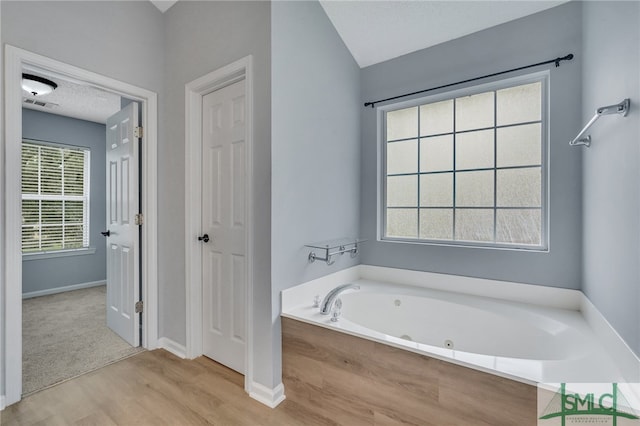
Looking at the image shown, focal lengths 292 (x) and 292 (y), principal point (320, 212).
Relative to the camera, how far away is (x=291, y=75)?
1.84 metres

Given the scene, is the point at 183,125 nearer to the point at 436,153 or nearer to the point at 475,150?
the point at 436,153

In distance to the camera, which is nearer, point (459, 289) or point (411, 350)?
point (411, 350)

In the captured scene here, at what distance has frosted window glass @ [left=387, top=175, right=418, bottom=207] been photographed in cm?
246

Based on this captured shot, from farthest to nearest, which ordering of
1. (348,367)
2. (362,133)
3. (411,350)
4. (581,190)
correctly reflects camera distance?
1. (362,133)
2. (581,190)
3. (348,367)
4. (411,350)

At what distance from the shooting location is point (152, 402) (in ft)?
5.63

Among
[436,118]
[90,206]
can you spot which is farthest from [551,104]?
[90,206]

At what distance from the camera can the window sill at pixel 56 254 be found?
381 cm

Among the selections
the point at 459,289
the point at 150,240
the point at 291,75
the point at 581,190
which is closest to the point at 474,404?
the point at 459,289

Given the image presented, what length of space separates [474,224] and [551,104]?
0.90 meters

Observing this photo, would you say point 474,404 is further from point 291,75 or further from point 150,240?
point 150,240

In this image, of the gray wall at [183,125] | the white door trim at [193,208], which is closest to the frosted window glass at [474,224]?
the gray wall at [183,125]

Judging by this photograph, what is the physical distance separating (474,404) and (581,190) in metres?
1.45

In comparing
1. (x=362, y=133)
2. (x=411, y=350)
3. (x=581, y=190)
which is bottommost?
(x=411, y=350)

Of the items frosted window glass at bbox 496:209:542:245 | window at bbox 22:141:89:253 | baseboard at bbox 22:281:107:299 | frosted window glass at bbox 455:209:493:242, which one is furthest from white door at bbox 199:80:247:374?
window at bbox 22:141:89:253
